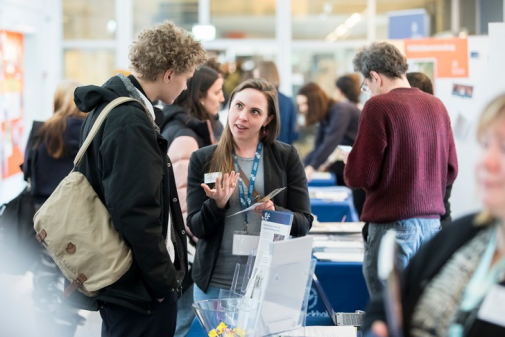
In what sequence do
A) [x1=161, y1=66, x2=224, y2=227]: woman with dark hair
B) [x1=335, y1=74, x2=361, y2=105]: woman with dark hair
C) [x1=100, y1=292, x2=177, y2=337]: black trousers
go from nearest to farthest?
[x1=100, y1=292, x2=177, y2=337]: black trousers, [x1=161, y1=66, x2=224, y2=227]: woman with dark hair, [x1=335, y1=74, x2=361, y2=105]: woman with dark hair

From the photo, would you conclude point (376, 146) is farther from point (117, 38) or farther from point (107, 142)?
point (117, 38)

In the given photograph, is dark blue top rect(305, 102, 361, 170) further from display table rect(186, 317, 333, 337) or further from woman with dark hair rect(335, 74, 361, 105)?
display table rect(186, 317, 333, 337)

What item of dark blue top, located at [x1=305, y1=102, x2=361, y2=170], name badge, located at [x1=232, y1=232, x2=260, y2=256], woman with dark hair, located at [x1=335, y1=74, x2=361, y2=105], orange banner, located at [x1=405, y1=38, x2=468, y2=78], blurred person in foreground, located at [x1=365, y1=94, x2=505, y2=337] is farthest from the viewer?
woman with dark hair, located at [x1=335, y1=74, x2=361, y2=105]

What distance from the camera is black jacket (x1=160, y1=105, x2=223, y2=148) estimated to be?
3.45 m

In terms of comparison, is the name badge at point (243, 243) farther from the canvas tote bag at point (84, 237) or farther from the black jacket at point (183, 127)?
the black jacket at point (183, 127)

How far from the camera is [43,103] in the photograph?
10141 mm

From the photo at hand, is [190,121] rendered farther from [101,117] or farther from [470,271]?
[470,271]

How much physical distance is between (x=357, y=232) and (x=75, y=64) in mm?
8358

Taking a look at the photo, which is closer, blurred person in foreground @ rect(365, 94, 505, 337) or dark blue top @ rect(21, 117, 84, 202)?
blurred person in foreground @ rect(365, 94, 505, 337)

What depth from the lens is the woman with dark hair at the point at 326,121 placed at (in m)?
6.14

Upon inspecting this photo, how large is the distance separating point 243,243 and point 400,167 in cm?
97

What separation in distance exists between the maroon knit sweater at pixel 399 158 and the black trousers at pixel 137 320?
1.19 meters

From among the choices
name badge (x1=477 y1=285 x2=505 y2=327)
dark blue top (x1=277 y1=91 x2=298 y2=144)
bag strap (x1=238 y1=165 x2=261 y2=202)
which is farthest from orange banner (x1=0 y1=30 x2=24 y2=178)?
name badge (x1=477 y1=285 x2=505 y2=327)

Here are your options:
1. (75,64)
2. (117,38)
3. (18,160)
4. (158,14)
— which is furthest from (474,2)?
(18,160)
